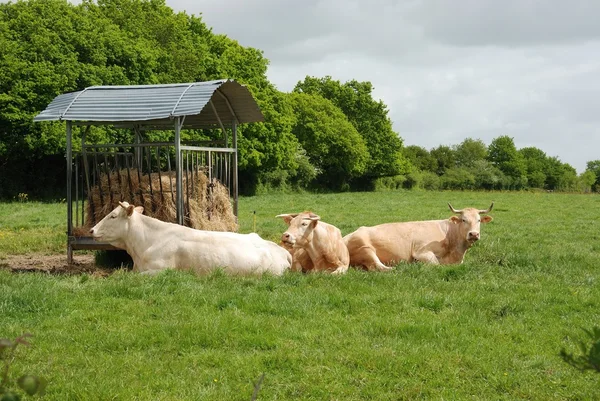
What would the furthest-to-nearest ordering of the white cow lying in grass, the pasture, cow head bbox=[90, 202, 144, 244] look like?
cow head bbox=[90, 202, 144, 244] < the white cow lying in grass < the pasture

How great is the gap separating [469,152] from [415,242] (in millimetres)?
108972

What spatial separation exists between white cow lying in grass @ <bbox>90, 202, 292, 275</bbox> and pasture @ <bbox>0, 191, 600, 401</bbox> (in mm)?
570

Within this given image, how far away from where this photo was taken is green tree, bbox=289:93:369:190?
207ft

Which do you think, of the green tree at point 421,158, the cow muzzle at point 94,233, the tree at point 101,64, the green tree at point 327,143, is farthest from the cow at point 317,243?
the green tree at point 421,158

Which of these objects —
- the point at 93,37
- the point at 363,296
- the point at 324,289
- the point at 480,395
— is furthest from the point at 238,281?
the point at 93,37

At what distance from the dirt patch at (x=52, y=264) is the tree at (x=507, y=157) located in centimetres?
10812

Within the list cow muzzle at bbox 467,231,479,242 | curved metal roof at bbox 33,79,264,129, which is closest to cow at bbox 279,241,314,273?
cow muzzle at bbox 467,231,479,242

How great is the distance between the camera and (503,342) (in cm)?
675

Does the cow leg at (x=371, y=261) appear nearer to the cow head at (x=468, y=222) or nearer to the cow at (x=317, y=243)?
the cow at (x=317, y=243)

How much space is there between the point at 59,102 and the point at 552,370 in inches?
402

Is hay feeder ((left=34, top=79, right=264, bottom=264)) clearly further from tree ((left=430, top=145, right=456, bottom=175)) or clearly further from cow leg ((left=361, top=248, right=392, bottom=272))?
tree ((left=430, top=145, right=456, bottom=175))

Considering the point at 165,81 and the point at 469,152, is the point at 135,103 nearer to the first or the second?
the point at 165,81

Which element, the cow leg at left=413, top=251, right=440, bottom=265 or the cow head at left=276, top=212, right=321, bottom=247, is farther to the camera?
the cow leg at left=413, top=251, right=440, bottom=265

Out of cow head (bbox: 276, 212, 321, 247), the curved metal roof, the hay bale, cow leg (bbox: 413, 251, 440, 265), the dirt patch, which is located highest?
the curved metal roof
